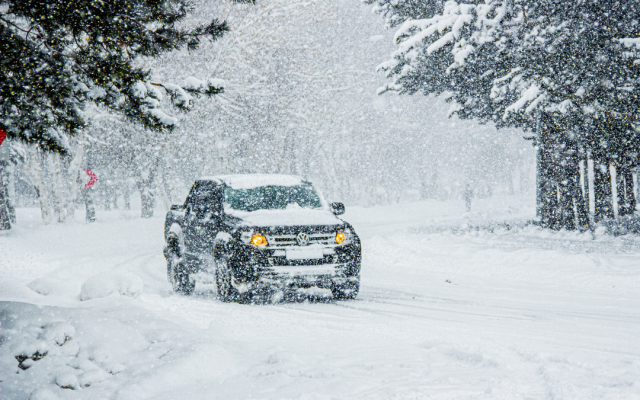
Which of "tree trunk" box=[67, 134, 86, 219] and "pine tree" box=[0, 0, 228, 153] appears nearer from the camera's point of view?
"pine tree" box=[0, 0, 228, 153]

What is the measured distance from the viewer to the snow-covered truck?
26.1 feet

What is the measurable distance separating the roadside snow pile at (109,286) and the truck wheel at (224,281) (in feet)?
3.89

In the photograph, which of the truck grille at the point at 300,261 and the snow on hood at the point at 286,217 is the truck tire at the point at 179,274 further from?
the truck grille at the point at 300,261

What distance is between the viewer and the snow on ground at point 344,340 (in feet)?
14.1

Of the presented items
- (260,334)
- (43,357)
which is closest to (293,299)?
(260,334)

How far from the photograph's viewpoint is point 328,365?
483 centimetres

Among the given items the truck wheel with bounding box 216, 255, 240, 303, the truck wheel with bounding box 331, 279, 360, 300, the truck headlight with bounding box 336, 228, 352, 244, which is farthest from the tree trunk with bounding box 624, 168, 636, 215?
the truck wheel with bounding box 216, 255, 240, 303

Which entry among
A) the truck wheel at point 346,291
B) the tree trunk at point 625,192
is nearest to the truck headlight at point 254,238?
the truck wheel at point 346,291

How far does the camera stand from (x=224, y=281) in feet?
27.0

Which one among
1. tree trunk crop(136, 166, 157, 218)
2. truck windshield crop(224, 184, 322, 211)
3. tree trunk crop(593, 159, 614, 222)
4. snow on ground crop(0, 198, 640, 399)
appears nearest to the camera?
snow on ground crop(0, 198, 640, 399)

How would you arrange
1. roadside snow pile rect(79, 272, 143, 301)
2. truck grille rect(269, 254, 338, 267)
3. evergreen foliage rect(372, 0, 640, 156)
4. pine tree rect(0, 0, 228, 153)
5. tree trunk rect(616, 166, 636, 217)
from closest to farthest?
pine tree rect(0, 0, 228, 153), roadside snow pile rect(79, 272, 143, 301), truck grille rect(269, 254, 338, 267), evergreen foliage rect(372, 0, 640, 156), tree trunk rect(616, 166, 636, 217)

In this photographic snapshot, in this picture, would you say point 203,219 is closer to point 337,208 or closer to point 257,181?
point 257,181

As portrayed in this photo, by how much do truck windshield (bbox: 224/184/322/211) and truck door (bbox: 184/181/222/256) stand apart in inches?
9.7

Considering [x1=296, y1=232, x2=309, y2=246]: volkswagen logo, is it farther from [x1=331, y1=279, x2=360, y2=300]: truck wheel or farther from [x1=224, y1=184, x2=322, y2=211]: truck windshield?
[x1=224, y1=184, x2=322, y2=211]: truck windshield
